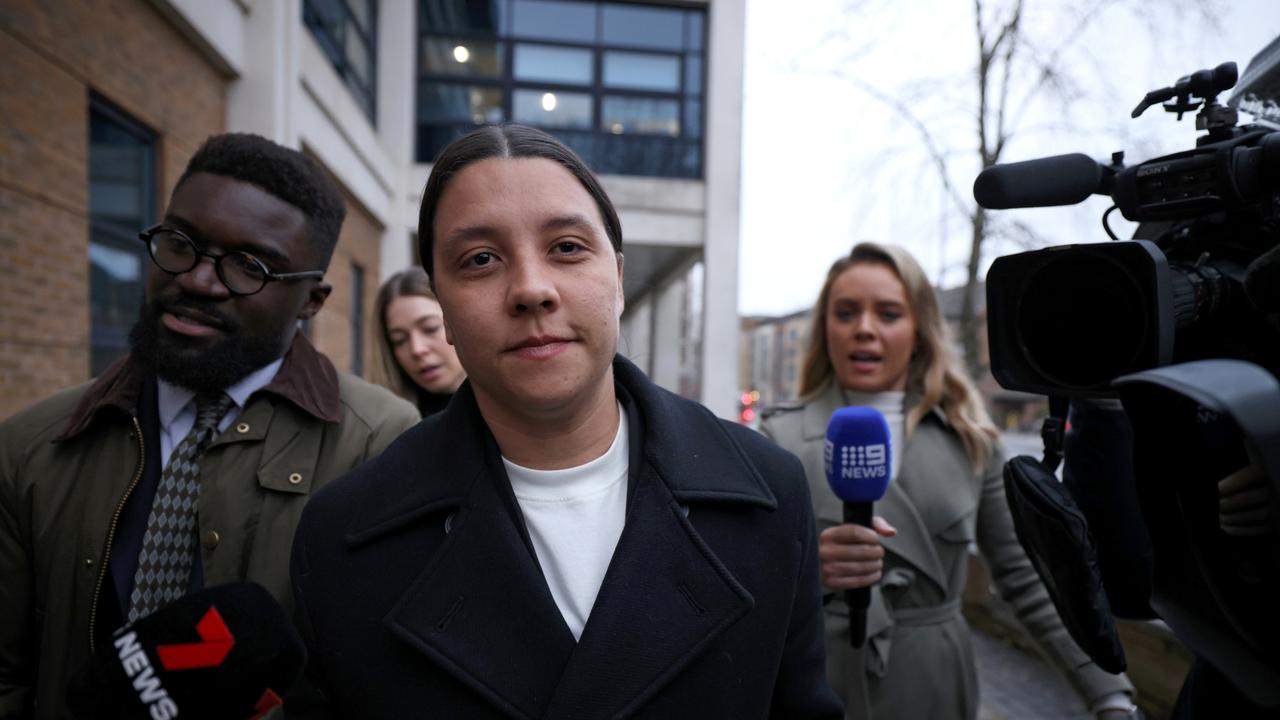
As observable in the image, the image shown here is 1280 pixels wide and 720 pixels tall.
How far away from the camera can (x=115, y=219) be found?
5027 millimetres

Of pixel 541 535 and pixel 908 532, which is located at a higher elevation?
pixel 541 535

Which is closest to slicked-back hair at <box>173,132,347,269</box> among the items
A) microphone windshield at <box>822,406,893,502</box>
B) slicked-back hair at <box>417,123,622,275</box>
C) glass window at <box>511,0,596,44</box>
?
slicked-back hair at <box>417,123,622,275</box>

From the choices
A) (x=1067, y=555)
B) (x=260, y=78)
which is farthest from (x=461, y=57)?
(x=1067, y=555)

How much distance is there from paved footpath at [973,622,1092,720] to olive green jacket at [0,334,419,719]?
14.2ft

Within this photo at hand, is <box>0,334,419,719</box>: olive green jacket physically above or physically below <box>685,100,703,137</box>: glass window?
below

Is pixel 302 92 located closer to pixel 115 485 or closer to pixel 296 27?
pixel 296 27

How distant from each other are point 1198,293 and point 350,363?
Result: 434 inches

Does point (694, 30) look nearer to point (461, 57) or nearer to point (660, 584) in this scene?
point (461, 57)

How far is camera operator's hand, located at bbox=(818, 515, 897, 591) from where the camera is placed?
1.87m

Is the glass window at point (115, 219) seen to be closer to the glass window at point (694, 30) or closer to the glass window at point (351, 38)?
the glass window at point (351, 38)

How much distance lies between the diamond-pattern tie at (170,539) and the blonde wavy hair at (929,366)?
6.54 ft

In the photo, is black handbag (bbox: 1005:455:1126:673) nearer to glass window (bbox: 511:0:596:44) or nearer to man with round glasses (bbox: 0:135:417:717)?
man with round glasses (bbox: 0:135:417:717)

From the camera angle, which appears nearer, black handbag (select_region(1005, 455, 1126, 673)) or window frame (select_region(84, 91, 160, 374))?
black handbag (select_region(1005, 455, 1126, 673))

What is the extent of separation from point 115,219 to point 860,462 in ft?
17.5
